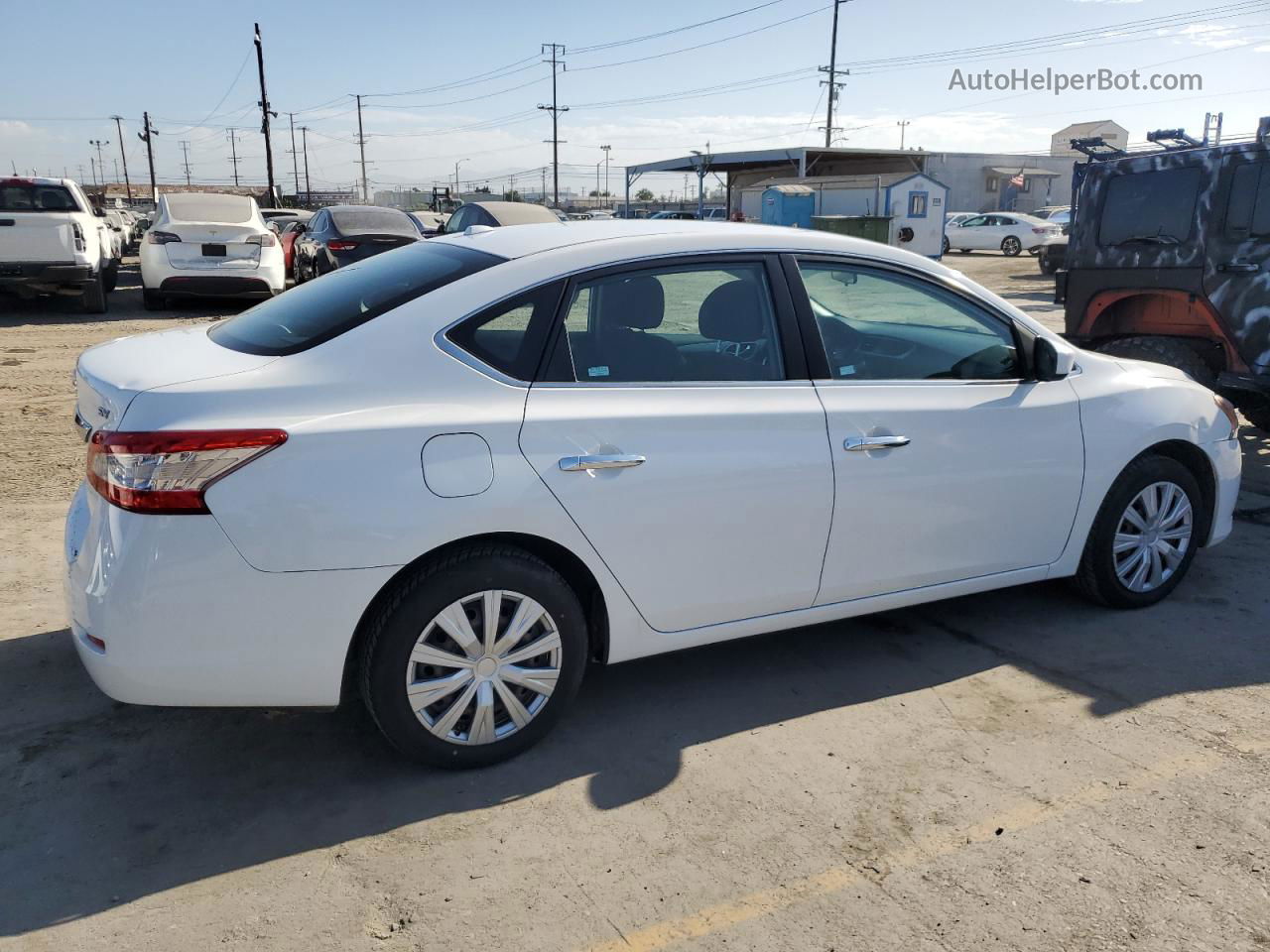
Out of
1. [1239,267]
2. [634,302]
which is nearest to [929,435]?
[634,302]

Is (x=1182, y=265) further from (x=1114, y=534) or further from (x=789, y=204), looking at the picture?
(x=789, y=204)

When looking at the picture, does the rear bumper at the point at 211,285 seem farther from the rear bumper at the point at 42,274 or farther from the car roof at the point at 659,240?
the car roof at the point at 659,240

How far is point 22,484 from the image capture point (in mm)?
6094

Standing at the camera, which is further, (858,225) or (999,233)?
(999,233)

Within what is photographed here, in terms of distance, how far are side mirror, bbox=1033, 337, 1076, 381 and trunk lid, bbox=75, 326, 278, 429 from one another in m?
2.86

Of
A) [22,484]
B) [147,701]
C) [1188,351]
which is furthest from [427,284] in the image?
[1188,351]

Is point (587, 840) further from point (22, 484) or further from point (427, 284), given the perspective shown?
point (22, 484)

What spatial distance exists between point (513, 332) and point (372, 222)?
42.2 feet

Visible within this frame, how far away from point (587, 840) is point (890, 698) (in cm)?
140

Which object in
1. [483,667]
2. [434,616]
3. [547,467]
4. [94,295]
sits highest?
[547,467]

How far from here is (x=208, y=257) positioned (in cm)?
1340

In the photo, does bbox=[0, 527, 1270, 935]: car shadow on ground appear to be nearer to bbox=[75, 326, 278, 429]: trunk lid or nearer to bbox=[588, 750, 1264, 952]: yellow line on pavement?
bbox=[588, 750, 1264, 952]: yellow line on pavement

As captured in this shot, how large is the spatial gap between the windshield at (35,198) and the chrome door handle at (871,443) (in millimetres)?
13330

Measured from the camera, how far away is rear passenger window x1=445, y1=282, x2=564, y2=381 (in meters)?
3.13
